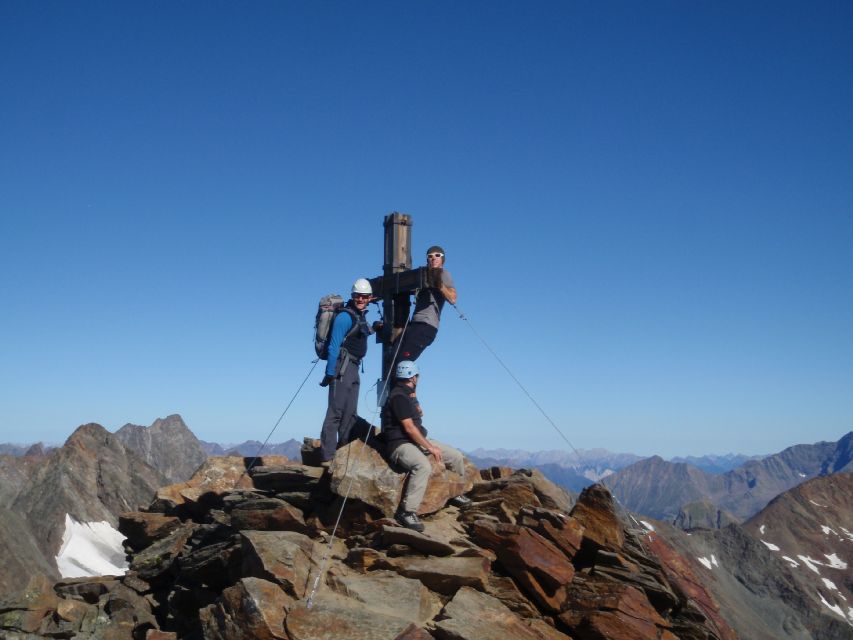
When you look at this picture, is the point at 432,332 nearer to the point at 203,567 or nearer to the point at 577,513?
the point at 577,513

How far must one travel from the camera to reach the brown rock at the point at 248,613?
10.2 meters

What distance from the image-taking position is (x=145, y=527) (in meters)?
17.8

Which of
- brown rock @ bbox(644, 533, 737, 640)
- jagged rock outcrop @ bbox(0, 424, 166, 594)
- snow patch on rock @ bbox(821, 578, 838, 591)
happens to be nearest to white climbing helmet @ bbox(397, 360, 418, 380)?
brown rock @ bbox(644, 533, 737, 640)

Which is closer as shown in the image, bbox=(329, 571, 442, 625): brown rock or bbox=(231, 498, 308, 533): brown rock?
bbox=(329, 571, 442, 625): brown rock

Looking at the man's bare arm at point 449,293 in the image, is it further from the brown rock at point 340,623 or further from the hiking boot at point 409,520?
the brown rock at point 340,623

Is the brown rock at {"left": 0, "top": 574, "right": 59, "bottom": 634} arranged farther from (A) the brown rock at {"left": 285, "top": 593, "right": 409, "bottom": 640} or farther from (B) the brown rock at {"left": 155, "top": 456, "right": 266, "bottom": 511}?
(A) the brown rock at {"left": 285, "top": 593, "right": 409, "bottom": 640}

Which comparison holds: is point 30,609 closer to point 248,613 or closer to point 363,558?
point 248,613

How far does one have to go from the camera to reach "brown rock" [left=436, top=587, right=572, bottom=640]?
10.3m

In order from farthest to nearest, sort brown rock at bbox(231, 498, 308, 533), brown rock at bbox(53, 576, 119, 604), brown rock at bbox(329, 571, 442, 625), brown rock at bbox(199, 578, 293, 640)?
brown rock at bbox(53, 576, 119, 604), brown rock at bbox(231, 498, 308, 533), brown rock at bbox(329, 571, 442, 625), brown rock at bbox(199, 578, 293, 640)

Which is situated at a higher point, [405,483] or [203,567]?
[405,483]

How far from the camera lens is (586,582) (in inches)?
493

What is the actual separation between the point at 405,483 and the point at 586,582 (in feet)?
13.7

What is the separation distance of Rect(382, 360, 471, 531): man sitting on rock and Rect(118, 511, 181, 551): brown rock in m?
7.53

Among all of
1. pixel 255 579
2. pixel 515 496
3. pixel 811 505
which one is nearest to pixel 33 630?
pixel 255 579
